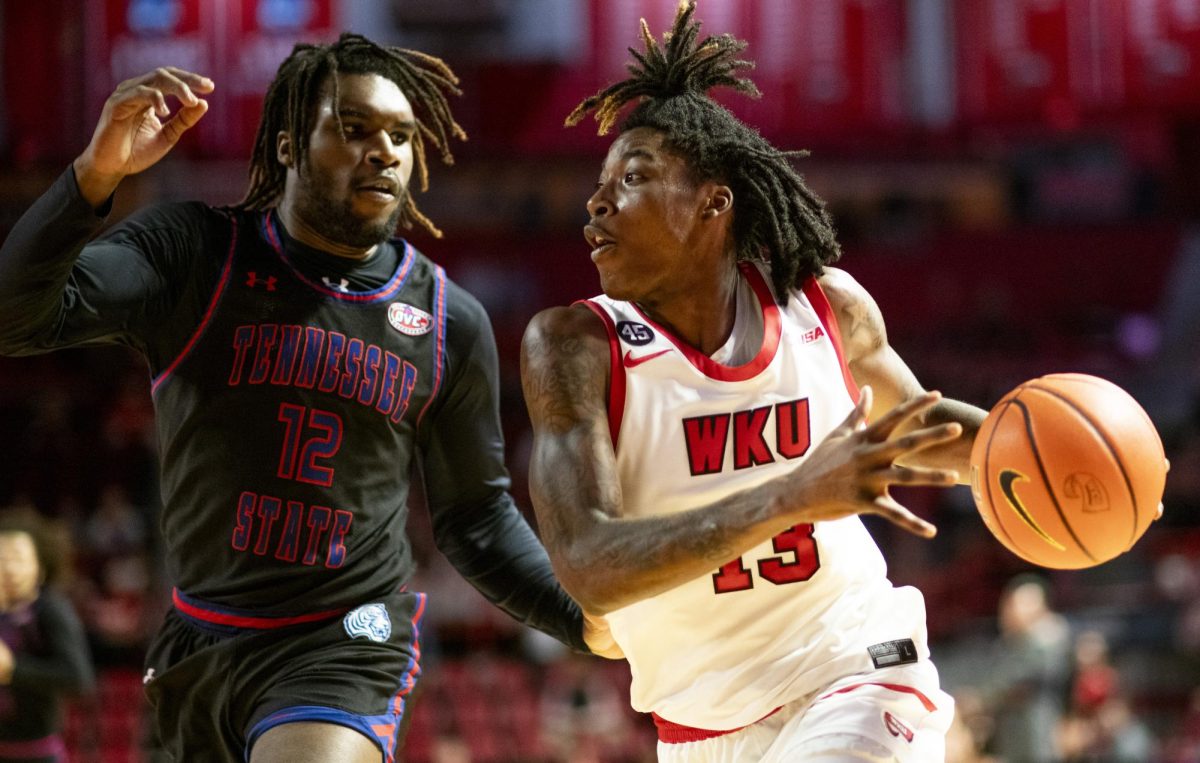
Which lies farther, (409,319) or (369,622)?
(409,319)

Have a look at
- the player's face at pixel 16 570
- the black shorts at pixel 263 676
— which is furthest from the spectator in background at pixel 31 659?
the black shorts at pixel 263 676

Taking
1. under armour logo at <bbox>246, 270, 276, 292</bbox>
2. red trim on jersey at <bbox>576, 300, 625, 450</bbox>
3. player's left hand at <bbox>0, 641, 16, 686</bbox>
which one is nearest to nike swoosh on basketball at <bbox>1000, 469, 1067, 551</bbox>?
red trim on jersey at <bbox>576, 300, 625, 450</bbox>

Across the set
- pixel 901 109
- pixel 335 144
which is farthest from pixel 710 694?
pixel 901 109

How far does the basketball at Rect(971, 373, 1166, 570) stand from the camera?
3.23m

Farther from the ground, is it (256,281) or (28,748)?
(256,281)

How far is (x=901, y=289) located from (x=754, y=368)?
1379 cm

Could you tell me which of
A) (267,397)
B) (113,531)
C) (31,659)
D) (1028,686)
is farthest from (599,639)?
(113,531)

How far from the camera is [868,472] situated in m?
2.73

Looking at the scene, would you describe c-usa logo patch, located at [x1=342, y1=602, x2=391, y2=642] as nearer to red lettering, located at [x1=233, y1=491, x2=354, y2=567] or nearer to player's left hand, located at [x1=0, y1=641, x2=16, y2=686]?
red lettering, located at [x1=233, y1=491, x2=354, y2=567]

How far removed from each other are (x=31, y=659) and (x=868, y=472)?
500 centimetres

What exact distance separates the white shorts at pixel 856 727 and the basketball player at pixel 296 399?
79 centimetres

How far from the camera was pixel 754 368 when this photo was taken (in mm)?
3510

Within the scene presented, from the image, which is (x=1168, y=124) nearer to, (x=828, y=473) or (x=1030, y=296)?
(x=1030, y=296)

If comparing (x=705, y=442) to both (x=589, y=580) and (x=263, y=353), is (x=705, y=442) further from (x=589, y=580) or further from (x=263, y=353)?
(x=263, y=353)
